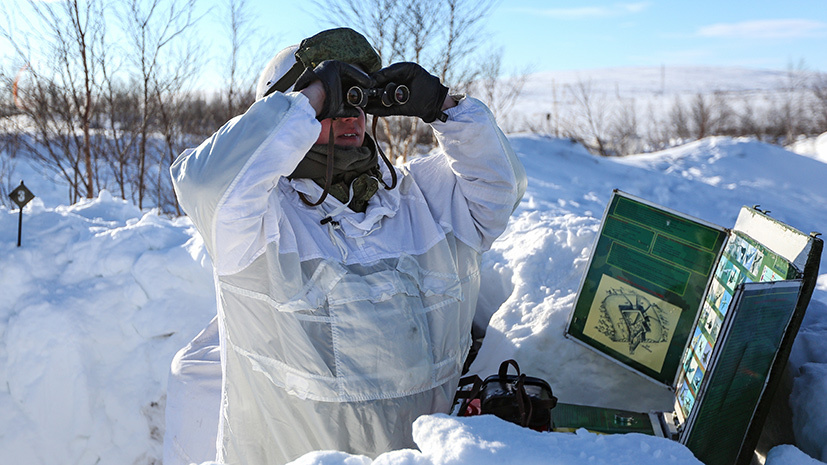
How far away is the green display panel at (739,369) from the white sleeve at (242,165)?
42.1 inches

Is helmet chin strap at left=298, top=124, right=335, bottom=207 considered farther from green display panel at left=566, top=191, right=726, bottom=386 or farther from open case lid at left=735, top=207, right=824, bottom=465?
open case lid at left=735, top=207, right=824, bottom=465

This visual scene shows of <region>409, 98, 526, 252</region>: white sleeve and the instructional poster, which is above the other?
<region>409, 98, 526, 252</region>: white sleeve

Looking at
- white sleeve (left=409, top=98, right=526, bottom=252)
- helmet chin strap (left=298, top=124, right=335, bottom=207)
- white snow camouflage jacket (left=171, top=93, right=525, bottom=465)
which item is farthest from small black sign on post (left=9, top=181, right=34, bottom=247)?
white sleeve (left=409, top=98, right=526, bottom=252)

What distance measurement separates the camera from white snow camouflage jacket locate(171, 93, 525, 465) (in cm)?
155

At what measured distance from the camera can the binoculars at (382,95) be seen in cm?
166

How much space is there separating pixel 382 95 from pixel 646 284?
3.26 feet

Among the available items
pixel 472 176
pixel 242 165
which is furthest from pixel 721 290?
pixel 242 165

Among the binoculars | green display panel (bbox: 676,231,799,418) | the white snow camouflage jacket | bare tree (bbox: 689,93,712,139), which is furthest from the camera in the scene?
bare tree (bbox: 689,93,712,139)

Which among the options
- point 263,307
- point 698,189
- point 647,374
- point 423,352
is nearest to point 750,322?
point 647,374

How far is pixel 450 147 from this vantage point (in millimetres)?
1942

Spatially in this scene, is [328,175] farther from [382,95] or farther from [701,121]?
[701,121]

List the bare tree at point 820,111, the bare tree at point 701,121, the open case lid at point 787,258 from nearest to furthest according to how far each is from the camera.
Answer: the open case lid at point 787,258
the bare tree at point 701,121
the bare tree at point 820,111

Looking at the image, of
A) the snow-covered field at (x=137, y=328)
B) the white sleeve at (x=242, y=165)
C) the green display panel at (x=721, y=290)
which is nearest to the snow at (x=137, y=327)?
the snow-covered field at (x=137, y=328)

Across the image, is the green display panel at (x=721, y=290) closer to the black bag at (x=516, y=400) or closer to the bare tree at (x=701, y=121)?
the black bag at (x=516, y=400)
